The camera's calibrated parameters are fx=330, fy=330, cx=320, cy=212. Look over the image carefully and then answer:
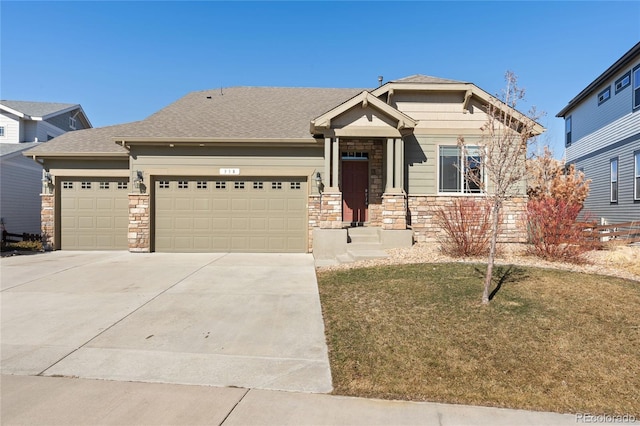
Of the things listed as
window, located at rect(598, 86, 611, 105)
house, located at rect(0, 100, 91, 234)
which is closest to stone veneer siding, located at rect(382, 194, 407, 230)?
window, located at rect(598, 86, 611, 105)

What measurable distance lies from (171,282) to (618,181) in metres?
17.9

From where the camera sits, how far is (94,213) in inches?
472

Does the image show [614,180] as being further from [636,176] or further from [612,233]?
[612,233]

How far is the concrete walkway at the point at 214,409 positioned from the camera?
2713 millimetres

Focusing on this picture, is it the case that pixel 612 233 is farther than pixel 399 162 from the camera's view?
No

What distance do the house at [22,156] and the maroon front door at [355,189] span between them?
1471 centimetres

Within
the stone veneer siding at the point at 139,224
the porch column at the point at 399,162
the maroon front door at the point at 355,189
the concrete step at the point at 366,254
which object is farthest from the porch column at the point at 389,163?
the stone veneer siding at the point at 139,224

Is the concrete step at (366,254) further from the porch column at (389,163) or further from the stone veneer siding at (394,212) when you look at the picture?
the porch column at (389,163)

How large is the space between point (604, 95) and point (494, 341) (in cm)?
1770

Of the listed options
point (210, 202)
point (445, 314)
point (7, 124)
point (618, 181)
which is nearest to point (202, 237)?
point (210, 202)

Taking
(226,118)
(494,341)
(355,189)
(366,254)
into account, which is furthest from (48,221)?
(494,341)

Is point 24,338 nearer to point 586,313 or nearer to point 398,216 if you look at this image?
point 586,313

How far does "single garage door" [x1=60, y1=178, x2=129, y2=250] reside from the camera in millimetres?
11906

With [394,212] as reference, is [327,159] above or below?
above
